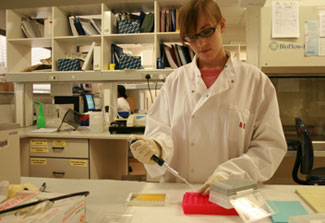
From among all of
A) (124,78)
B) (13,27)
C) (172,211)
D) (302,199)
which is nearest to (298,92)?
(124,78)

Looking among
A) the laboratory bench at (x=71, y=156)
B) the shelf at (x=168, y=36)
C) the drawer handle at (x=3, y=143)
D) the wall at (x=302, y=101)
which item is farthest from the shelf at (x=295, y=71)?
the drawer handle at (x=3, y=143)

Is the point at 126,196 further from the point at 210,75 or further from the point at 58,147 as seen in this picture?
the point at 58,147

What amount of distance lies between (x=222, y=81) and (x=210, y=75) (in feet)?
0.35

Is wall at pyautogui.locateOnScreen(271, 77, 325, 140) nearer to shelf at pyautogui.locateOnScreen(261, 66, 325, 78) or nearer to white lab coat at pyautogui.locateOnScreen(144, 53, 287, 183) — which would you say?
shelf at pyautogui.locateOnScreen(261, 66, 325, 78)

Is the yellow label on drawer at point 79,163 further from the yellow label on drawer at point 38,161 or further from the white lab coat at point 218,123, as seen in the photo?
the white lab coat at point 218,123

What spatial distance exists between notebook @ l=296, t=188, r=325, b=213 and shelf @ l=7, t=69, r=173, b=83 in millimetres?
1864

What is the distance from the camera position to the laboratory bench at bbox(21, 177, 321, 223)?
0.66 metres

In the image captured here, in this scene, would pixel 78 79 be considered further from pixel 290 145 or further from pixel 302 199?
pixel 302 199

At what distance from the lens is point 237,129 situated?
1030 millimetres

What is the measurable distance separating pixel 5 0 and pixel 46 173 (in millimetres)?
2010

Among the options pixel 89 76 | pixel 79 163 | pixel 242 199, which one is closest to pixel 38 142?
pixel 79 163

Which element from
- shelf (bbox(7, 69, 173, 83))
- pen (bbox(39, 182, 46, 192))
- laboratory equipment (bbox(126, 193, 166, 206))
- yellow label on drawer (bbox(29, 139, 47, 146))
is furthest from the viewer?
shelf (bbox(7, 69, 173, 83))

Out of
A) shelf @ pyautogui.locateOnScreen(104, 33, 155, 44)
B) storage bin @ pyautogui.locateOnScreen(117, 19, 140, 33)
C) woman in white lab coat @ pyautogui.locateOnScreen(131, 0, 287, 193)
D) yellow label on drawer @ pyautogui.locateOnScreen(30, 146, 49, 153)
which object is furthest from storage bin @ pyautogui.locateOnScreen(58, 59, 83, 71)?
woman in white lab coat @ pyautogui.locateOnScreen(131, 0, 287, 193)

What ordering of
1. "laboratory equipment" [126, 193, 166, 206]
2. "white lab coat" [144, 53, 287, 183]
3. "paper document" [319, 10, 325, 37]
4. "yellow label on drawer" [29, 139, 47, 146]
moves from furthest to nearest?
"yellow label on drawer" [29, 139, 47, 146] → "paper document" [319, 10, 325, 37] → "white lab coat" [144, 53, 287, 183] → "laboratory equipment" [126, 193, 166, 206]
